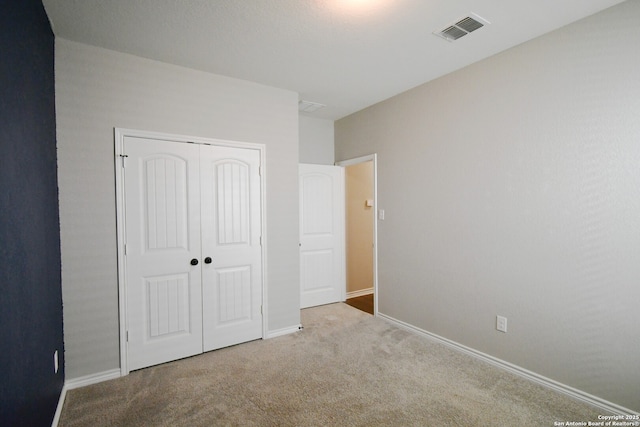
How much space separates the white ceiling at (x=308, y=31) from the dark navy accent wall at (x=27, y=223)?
0.40m

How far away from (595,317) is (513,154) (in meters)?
1.34

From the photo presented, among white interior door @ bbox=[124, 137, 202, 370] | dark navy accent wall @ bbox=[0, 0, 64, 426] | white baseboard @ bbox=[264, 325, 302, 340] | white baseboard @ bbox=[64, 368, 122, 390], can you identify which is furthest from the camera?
white baseboard @ bbox=[264, 325, 302, 340]

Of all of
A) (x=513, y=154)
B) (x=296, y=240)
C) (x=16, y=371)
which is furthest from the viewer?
(x=296, y=240)

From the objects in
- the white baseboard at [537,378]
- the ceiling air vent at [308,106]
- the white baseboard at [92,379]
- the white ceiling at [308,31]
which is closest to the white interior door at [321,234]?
the ceiling air vent at [308,106]

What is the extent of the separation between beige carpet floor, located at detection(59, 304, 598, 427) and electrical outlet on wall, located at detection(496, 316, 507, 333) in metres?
0.35

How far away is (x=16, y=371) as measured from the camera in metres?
1.23

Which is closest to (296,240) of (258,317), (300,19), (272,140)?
(258,317)

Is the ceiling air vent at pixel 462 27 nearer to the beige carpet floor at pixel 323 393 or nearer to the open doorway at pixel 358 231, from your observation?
the open doorway at pixel 358 231

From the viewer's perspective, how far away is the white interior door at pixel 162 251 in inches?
99.8

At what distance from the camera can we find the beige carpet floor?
195cm

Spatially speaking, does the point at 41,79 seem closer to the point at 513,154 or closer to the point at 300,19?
the point at 300,19

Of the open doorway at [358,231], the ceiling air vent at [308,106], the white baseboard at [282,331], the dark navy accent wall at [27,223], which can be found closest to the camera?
the dark navy accent wall at [27,223]

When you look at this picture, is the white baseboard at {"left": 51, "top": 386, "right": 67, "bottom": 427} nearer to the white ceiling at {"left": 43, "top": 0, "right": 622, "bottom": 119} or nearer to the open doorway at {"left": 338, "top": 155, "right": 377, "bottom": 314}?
the white ceiling at {"left": 43, "top": 0, "right": 622, "bottom": 119}

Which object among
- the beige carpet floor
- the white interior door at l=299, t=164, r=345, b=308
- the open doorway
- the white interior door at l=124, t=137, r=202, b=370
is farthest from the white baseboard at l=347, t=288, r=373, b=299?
the white interior door at l=124, t=137, r=202, b=370
